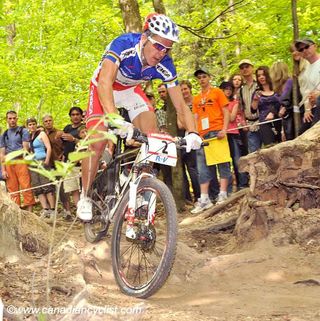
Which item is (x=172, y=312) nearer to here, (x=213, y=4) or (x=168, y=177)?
(x=168, y=177)

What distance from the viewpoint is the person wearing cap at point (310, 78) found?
6645 millimetres

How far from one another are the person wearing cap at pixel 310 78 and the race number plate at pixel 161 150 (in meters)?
3.36

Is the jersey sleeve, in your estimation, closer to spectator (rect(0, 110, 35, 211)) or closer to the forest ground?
the forest ground

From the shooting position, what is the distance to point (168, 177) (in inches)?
353

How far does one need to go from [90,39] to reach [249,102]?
13.0 m

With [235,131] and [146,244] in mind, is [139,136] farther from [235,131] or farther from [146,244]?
[235,131]

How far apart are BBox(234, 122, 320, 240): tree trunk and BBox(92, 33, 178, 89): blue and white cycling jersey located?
148 cm

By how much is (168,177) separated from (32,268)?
17.3 feet

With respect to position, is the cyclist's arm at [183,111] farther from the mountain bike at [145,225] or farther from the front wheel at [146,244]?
the front wheel at [146,244]

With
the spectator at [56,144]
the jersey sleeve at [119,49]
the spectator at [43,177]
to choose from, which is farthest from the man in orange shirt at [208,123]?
the jersey sleeve at [119,49]

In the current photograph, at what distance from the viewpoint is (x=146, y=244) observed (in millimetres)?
3930

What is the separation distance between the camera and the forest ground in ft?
10.2

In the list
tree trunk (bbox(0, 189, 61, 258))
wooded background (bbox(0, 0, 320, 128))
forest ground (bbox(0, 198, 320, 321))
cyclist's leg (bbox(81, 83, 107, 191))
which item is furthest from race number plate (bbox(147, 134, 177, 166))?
wooded background (bbox(0, 0, 320, 128))

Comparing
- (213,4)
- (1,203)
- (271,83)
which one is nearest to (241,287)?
(1,203)
